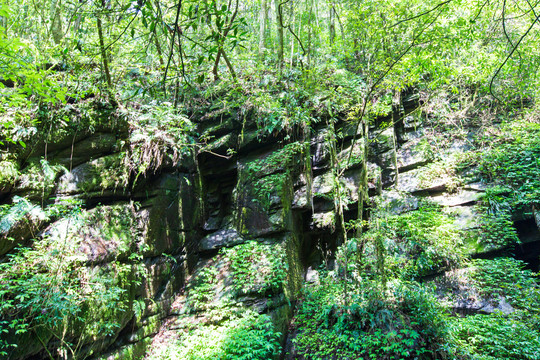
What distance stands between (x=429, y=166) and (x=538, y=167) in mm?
1881

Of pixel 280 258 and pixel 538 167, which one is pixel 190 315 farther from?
pixel 538 167

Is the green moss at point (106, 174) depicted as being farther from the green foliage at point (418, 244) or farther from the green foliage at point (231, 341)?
the green foliage at point (418, 244)

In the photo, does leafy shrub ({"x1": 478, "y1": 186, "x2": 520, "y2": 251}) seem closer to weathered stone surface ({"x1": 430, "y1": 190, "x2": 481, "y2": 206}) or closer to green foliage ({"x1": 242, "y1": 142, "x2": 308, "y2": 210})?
weathered stone surface ({"x1": 430, "y1": 190, "x2": 481, "y2": 206})

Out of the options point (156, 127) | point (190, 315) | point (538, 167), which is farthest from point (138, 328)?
point (538, 167)

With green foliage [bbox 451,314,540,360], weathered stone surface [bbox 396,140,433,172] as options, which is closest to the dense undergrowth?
green foliage [bbox 451,314,540,360]

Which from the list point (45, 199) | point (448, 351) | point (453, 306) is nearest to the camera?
point (448, 351)

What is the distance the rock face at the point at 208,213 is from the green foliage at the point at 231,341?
24 cm

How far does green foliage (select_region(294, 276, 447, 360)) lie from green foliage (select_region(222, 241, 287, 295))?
32.4 inches

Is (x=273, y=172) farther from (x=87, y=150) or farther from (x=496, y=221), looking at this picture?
(x=496, y=221)

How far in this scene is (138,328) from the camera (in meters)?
4.84

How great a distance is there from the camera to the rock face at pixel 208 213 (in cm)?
446

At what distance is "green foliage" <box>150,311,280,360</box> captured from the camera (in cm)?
408

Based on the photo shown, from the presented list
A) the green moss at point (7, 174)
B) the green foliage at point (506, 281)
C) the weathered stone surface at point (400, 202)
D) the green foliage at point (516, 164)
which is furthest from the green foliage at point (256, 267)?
the green foliage at point (516, 164)

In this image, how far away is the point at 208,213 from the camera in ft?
23.2
